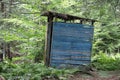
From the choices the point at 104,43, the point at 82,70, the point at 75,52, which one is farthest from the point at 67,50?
the point at 104,43

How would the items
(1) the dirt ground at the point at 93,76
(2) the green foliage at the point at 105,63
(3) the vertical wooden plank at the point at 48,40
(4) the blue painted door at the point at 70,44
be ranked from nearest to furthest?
(1) the dirt ground at the point at 93,76
(3) the vertical wooden plank at the point at 48,40
(4) the blue painted door at the point at 70,44
(2) the green foliage at the point at 105,63

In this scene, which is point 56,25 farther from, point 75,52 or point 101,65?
point 101,65

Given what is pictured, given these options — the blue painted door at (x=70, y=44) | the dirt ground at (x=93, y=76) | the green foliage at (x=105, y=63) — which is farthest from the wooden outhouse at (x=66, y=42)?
the green foliage at (x=105, y=63)

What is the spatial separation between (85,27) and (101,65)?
9.28 feet

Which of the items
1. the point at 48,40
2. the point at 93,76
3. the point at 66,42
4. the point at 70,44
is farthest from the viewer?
the point at 70,44

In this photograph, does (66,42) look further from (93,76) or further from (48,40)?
(93,76)

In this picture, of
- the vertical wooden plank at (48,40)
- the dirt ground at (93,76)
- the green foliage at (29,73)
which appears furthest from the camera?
the vertical wooden plank at (48,40)

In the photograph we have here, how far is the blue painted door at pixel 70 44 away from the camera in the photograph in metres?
11.8

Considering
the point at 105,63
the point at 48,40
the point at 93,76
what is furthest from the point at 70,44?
the point at 105,63

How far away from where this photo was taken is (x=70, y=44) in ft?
39.8

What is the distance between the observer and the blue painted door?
1178 centimetres

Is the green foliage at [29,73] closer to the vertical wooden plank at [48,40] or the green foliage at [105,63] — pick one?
the vertical wooden plank at [48,40]

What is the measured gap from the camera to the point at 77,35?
1224 cm

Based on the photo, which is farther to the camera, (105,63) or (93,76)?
(105,63)
